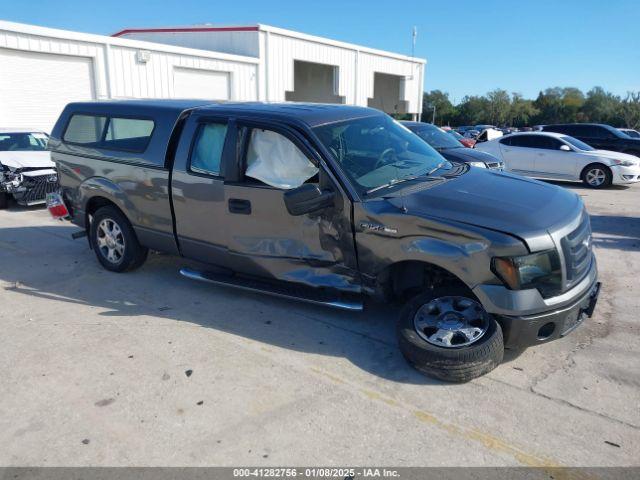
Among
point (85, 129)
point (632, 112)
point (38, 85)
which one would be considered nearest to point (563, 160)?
point (85, 129)

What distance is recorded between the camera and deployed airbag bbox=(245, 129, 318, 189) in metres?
4.49

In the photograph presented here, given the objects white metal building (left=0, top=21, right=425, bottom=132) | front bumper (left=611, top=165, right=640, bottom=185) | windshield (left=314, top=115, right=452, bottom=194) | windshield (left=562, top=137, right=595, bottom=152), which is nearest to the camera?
windshield (left=314, top=115, right=452, bottom=194)

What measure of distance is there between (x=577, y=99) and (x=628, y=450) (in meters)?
89.0

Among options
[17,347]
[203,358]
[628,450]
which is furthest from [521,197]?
[17,347]

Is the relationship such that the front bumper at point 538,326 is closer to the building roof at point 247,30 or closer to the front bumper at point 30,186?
the front bumper at point 30,186

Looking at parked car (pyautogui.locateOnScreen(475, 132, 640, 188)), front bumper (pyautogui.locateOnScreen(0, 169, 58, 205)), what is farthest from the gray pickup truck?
parked car (pyautogui.locateOnScreen(475, 132, 640, 188))

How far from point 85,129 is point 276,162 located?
2936 mm

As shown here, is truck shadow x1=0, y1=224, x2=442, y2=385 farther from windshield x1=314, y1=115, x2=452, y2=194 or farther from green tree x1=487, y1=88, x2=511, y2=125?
green tree x1=487, y1=88, x2=511, y2=125

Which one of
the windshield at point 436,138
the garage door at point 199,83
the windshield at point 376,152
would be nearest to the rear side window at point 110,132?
the windshield at point 376,152

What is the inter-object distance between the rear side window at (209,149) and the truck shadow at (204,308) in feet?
4.36

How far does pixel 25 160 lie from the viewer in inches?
407

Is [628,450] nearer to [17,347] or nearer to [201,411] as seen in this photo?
[201,411]

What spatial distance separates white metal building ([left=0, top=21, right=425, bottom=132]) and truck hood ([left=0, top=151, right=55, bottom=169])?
6.78 meters

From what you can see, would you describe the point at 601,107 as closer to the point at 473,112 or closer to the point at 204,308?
the point at 473,112
